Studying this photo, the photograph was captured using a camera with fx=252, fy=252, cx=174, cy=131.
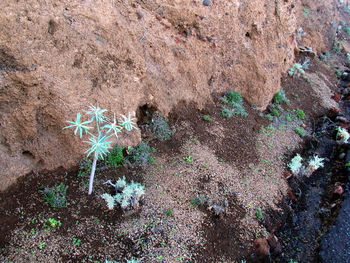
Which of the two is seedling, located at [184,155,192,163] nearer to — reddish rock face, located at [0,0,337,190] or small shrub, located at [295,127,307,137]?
reddish rock face, located at [0,0,337,190]

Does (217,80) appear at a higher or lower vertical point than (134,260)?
higher

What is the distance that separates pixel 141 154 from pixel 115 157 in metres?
0.44

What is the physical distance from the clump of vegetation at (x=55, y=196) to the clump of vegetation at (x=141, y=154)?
112 centimetres

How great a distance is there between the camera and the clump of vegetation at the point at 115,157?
12.6ft

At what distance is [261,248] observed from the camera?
3.69 metres

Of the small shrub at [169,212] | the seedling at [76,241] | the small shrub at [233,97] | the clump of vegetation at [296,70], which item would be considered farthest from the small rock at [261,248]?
the clump of vegetation at [296,70]

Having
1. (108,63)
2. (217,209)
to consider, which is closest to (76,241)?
(217,209)

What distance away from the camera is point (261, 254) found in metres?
3.67

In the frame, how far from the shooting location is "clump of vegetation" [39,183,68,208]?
10.5 ft

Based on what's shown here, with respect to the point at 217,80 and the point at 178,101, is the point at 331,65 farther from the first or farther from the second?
the point at 178,101

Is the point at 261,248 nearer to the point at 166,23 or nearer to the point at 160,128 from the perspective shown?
the point at 160,128

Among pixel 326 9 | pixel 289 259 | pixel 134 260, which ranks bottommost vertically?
pixel 289 259

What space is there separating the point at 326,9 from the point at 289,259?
11.7 meters

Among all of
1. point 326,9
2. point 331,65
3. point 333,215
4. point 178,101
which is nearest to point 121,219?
point 178,101
